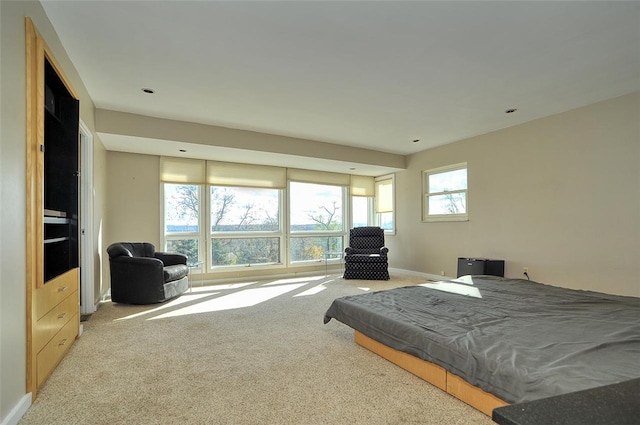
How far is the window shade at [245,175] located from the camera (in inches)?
235

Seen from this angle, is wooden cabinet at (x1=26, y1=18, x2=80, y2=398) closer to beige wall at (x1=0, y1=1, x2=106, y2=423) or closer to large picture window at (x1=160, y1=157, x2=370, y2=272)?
beige wall at (x1=0, y1=1, x2=106, y2=423)

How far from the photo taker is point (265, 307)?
4168 mm

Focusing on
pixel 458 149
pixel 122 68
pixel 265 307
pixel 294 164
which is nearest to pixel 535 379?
pixel 265 307

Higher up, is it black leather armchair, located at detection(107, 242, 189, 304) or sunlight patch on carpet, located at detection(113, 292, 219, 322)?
black leather armchair, located at detection(107, 242, 189, 304)

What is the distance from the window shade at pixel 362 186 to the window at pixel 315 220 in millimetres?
268

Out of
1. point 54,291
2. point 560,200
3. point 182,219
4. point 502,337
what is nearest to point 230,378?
point 54,291

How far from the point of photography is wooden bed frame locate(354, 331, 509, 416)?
1.81m

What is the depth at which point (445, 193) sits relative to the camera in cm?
609

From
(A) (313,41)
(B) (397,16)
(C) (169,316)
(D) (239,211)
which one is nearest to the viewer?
(B) (397,16)

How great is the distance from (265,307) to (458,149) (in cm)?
429

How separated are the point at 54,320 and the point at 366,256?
15.7ft

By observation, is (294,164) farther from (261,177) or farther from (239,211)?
(239,211)

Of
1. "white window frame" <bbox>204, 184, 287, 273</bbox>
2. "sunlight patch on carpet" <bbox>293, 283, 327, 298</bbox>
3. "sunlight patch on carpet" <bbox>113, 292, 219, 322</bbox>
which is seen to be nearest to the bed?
"sunlight patch on carpet" <bbox>293, 283, 327, 298</bbox>

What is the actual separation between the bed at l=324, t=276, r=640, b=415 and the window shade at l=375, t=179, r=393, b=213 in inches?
167
